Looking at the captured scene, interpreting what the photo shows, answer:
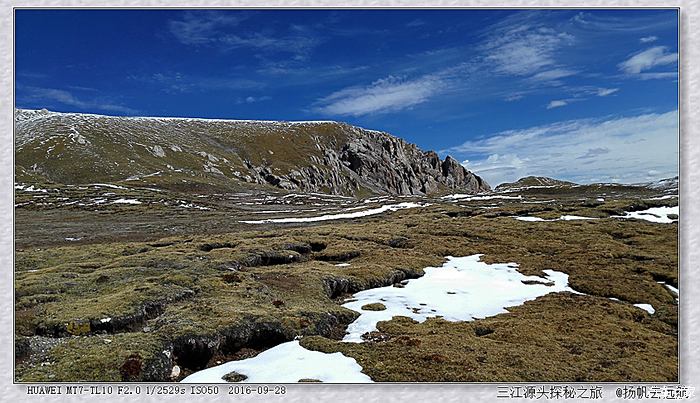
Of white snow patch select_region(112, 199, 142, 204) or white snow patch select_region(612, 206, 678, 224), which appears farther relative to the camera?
white snow patch select_region(112, 199, 142, 204)

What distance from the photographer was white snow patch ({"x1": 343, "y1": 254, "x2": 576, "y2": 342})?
25969mm

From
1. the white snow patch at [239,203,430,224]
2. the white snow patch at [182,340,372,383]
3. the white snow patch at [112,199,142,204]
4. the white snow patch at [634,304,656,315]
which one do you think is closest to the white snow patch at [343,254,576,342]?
the white snow patch at [182,340,372,383]

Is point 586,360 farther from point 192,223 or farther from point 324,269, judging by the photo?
point 192,223

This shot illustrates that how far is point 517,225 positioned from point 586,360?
4970 cm

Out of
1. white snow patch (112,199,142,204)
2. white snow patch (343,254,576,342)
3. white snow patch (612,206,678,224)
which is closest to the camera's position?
white snow patch (343,254,576,342)

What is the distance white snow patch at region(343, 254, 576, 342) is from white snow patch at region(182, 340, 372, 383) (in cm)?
347

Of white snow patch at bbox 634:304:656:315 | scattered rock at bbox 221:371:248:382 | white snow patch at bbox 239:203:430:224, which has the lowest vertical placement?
white snow patch at bbox 634:304:656:315

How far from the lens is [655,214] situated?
69.8 metres

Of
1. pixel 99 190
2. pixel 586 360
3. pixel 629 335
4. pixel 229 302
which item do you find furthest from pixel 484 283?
pixel 99 190

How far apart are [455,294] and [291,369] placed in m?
17.4

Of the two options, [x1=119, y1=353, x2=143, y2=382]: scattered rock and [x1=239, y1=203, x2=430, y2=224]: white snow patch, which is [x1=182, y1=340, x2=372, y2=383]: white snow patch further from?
[x1=239, y1=203, x2=430, y2=224]: white snow patch

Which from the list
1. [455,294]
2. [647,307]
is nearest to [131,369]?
[455,294]

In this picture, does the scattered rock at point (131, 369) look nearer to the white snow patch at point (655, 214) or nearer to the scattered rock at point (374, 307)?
the scattered rock at point (374, 307)

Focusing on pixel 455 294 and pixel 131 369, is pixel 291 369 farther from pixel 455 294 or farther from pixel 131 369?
pixel 455 294
